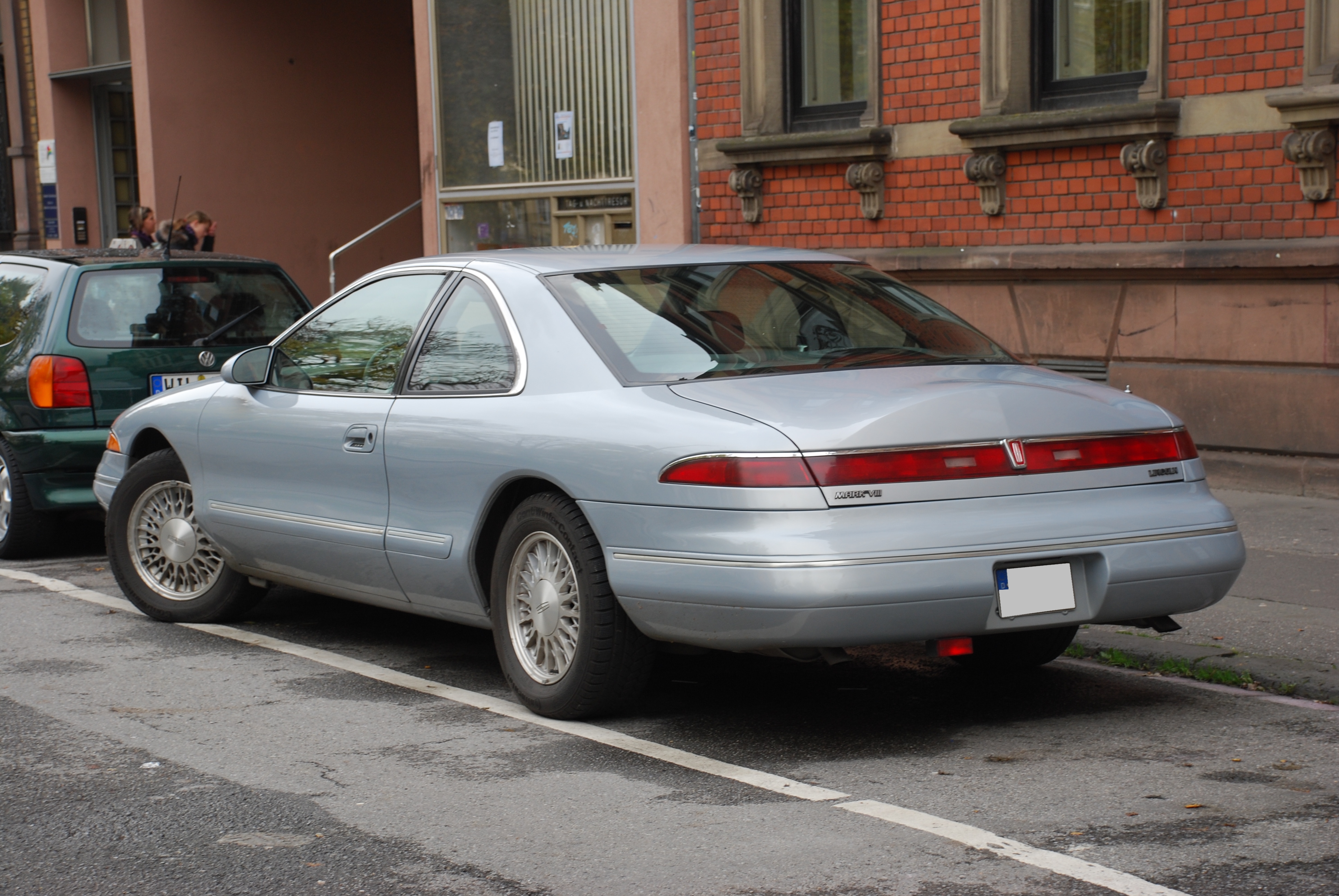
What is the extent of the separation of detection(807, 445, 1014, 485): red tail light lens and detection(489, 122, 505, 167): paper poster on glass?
11738 millimetres

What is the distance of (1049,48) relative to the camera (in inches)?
448

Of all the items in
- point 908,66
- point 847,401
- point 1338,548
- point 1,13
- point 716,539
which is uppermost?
point 1,13

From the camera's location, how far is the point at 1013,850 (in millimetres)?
4016

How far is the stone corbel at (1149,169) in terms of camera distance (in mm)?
10297

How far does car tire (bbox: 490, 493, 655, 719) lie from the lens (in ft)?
16.7

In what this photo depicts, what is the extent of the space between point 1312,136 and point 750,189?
190 inches

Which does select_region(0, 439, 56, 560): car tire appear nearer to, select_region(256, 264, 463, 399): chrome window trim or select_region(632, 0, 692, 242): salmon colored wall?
select_region(256, 264, 463, 399): chrome window trim

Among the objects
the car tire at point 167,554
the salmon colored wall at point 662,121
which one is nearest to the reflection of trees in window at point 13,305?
the car tire at point 167,554

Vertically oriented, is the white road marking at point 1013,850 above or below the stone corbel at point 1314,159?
below

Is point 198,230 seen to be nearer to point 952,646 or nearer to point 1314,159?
point 1314,159

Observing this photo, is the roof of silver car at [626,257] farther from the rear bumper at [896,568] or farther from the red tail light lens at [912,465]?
the red tail light lens at [912,465]

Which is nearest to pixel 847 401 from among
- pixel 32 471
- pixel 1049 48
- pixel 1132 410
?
pixel 1132 410

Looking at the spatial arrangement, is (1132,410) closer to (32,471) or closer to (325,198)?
(32,471)

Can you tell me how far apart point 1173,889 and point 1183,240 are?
7.25 m
